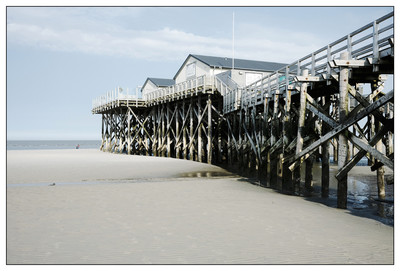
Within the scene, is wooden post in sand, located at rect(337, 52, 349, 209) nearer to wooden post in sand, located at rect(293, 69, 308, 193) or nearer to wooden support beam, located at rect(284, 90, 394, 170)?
wooden support beam, located at rect(284, 90, 394, 170)

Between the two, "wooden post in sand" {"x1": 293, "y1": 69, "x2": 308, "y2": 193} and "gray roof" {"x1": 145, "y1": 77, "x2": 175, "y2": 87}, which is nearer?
"wooden post in sand" {"x1": 293, "y1": 69, "x2": 308, "y2": 193}

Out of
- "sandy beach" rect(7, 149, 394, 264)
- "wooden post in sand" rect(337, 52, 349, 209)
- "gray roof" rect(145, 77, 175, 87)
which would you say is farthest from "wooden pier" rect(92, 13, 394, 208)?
"gray roof" rect(145, 77, 175, 87)

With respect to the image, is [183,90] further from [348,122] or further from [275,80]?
[348,122]

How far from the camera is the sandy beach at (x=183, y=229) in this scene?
196 inches

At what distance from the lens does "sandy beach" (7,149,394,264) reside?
4977mm

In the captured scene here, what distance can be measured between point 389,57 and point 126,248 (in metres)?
6.52

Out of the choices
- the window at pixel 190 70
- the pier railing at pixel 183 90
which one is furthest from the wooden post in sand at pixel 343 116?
the window at pixel 190 70

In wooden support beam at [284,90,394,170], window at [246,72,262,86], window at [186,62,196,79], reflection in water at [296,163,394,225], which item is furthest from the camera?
window at [186,62,196,79]

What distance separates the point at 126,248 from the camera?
5.30 metres

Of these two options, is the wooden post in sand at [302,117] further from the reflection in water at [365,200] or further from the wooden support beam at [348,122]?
the reflection in water at [365,200]

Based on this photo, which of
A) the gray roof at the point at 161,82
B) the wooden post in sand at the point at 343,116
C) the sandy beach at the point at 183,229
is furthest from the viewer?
the gray roof at the point at 161,82

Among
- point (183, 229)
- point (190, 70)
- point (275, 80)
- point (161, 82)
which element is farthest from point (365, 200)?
point (161, 82)

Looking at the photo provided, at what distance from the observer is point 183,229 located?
6.33 metres

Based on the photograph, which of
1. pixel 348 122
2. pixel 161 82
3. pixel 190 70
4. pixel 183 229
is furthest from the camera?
pixel 161 82
